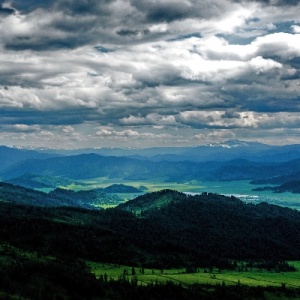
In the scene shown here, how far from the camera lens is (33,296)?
196 m

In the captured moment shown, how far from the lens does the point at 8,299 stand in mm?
180875

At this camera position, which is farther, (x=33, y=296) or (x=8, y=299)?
(x=33, y=296)

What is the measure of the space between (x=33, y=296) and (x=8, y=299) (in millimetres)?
16543
